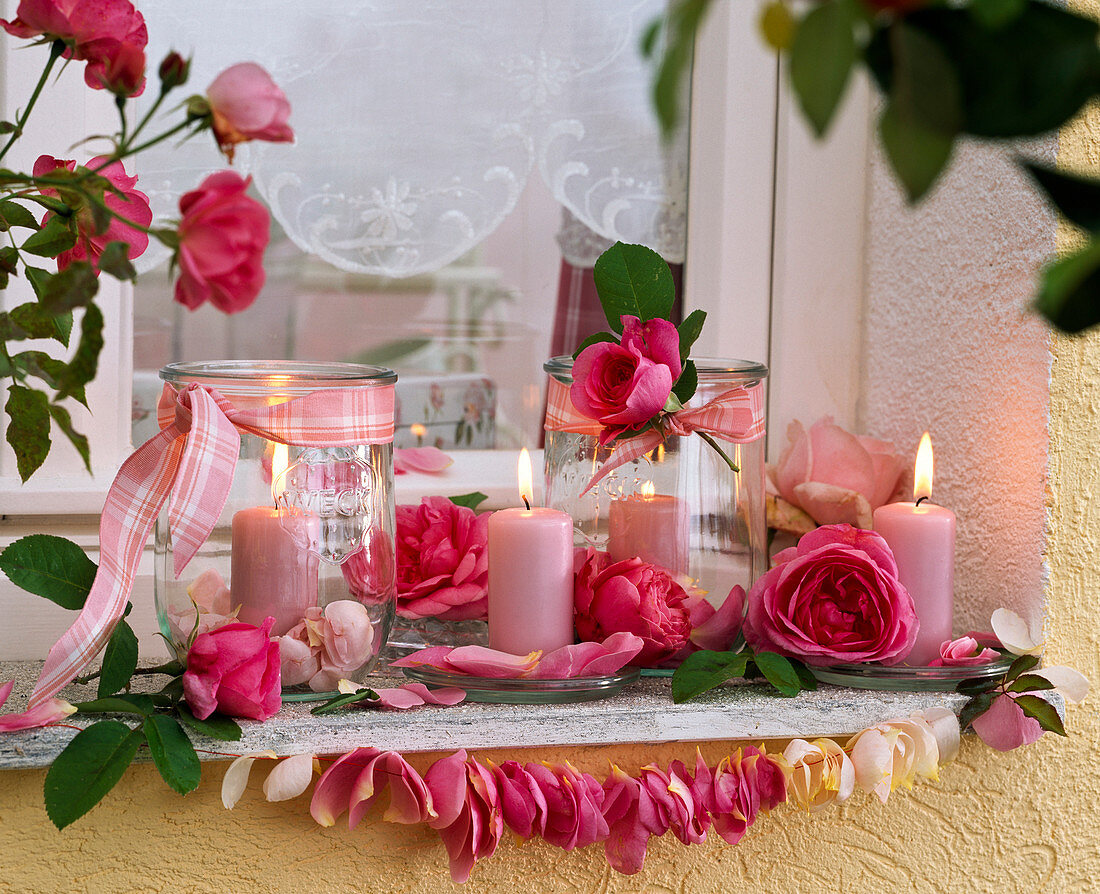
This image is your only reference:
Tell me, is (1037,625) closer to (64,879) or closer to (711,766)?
(711,766)

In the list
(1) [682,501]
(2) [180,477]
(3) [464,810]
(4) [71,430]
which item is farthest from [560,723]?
(4) [71,430]

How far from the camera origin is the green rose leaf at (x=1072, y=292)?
17 cm

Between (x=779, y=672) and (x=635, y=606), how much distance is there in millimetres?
113

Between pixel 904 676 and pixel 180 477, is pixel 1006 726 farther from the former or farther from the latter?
pixel 180 477

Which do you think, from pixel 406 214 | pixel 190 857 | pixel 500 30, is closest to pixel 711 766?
pixel 190 857

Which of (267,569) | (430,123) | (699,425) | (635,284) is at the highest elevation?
(430,123)

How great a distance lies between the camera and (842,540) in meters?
0.74

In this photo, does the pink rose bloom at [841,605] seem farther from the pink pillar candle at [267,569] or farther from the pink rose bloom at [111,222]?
the pink rose bloom at [111,222]

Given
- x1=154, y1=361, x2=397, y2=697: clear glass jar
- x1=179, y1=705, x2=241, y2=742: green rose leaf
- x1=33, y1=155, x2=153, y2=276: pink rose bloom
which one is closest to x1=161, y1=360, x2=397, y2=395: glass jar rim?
x1=154, y1=361, x2=397, y2=697: clear glass jar

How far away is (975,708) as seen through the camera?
29.0 inches

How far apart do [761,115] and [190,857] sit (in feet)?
2.77

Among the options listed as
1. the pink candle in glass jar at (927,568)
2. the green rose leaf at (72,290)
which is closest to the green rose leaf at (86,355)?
the green rose leaf at (72,290)

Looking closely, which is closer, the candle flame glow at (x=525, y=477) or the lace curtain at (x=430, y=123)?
the candle flame glow at (x=525, y=477)

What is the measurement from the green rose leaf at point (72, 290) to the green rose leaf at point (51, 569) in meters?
0.36
